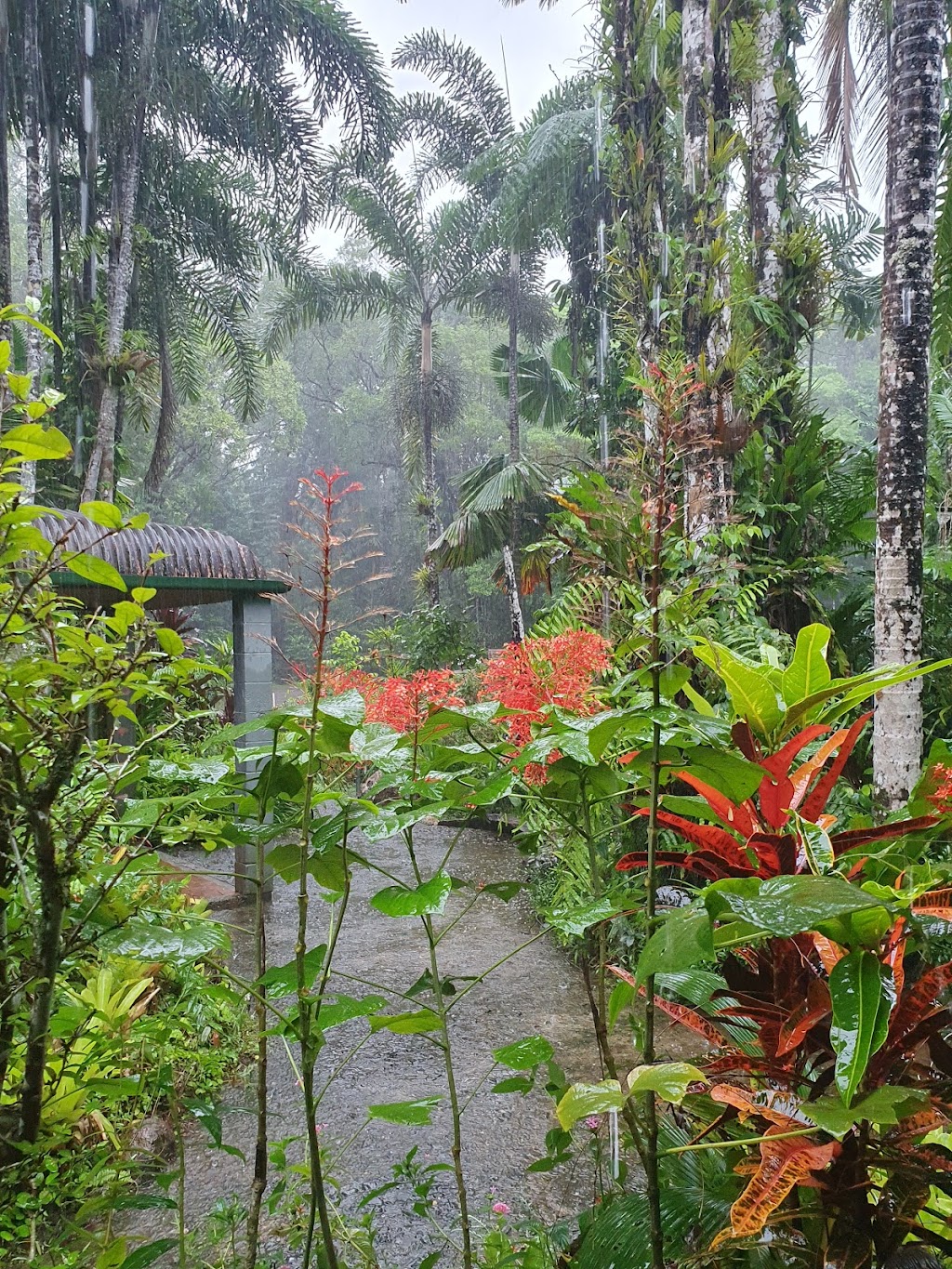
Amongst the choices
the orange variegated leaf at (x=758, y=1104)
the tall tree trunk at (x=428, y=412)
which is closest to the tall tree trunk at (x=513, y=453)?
the tall tree trunk at (x=428, y=412)

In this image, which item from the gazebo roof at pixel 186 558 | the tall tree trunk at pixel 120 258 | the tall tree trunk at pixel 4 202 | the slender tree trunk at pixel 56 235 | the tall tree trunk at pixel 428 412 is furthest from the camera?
the tall tree trunk at pixel 428 412

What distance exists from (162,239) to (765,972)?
11.1 metres

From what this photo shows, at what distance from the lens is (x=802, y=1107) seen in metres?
0.64

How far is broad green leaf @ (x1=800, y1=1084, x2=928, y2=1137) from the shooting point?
A: 61 centimetres

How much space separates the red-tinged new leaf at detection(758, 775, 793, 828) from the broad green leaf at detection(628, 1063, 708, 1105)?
37cm

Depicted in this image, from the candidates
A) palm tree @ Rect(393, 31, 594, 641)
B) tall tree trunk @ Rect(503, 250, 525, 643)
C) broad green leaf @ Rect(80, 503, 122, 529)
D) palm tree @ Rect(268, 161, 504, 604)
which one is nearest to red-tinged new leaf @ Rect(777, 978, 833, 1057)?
broad green leaf @ Rect(80, 503, 122, 529)

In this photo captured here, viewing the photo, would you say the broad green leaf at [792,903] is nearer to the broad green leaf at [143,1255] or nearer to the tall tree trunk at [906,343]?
the broad green leaf at [143,1255]

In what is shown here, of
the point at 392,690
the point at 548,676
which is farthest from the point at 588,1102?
the point at 548,676

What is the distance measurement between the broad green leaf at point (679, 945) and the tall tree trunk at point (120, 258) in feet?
27.7

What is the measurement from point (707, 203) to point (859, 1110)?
4275 millimetres

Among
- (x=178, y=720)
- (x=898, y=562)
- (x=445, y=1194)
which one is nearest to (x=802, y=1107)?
(x=178, y=720)

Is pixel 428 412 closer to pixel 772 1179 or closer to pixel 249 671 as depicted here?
pixel 249 671

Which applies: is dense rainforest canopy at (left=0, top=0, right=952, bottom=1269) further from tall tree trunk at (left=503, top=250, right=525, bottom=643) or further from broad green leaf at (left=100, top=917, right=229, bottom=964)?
tall tree trunk at (left=503, top=250, right=525, bottom=643)

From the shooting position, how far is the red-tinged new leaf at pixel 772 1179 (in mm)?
701
